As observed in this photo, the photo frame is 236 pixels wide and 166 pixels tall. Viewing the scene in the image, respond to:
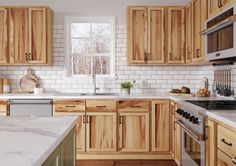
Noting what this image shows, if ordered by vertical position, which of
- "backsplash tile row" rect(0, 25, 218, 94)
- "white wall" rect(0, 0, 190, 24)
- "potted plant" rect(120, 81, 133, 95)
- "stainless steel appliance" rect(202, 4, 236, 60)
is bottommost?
"potted plant" rect(120, 81, 133, 95)

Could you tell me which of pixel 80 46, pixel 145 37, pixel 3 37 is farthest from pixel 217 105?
pixel 3 37

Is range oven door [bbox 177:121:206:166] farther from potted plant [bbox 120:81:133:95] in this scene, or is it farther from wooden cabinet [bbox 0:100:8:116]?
wooden cabinet [bbox 0:100:8:116]

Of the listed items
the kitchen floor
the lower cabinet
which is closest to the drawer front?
the lower cabinet

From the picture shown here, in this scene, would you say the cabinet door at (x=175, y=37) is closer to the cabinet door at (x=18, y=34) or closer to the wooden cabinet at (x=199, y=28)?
the wooden cabinet at (x=199, y=28)

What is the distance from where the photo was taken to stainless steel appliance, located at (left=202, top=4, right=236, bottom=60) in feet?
9.08

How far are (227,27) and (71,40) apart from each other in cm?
294

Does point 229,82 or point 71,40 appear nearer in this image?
point 229,82

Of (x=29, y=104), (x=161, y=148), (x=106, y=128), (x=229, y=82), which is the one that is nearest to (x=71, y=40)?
(x=29, y=104)

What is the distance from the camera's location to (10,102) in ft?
14.7

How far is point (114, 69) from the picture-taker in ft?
16.9

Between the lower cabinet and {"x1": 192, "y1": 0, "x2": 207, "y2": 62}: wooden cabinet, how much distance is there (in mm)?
2248

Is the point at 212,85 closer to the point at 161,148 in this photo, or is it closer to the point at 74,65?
the point at 161,148

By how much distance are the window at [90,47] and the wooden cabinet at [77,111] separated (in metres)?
0.83

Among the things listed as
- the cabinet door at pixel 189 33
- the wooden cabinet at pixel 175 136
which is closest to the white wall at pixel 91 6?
the cabinet door at pixel 189 33
